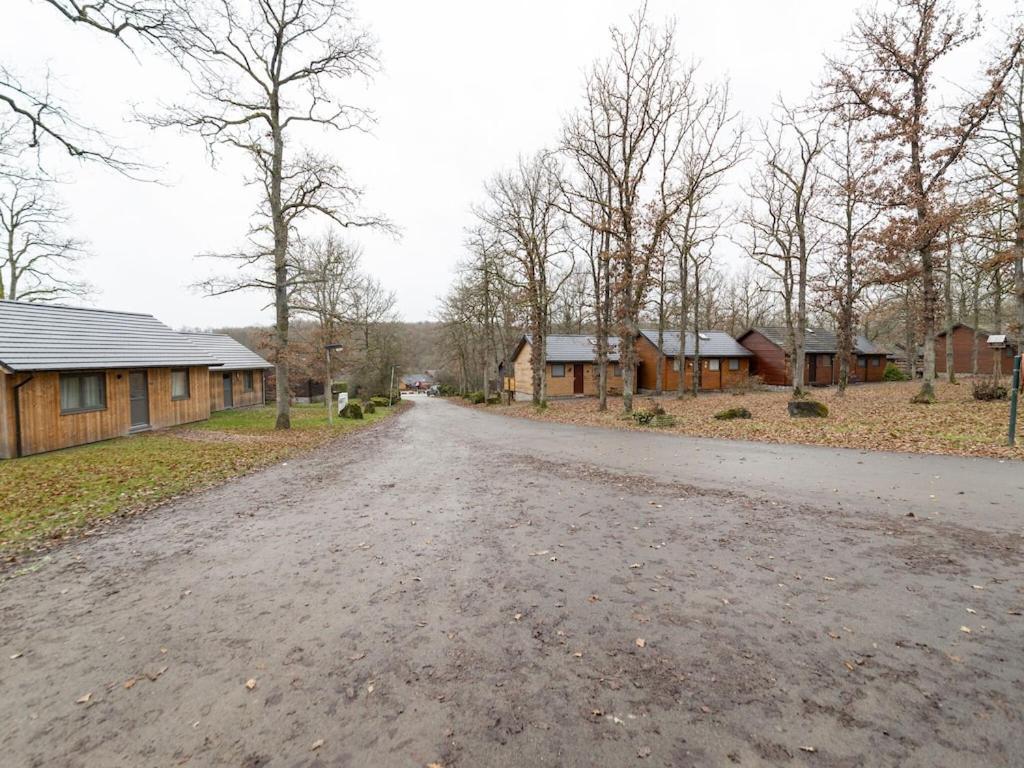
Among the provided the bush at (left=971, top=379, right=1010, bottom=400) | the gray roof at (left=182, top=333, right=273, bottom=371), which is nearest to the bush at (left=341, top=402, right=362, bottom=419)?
the gray roof at (left=182, top=333, right=273, bottom=371)

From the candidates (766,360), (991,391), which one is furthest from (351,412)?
(766,360)

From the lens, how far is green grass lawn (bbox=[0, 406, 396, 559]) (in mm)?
6680

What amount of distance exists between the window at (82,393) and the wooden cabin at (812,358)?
36.3 m

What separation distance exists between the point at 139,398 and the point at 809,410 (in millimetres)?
23185

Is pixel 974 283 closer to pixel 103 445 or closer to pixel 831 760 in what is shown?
pixel 831 760

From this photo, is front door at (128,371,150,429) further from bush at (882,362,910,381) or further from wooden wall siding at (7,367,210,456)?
bush at (882,362,910,381)

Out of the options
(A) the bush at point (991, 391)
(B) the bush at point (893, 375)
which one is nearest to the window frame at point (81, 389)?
(A) the bush at point (991, 391)

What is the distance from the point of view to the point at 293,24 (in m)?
16.5

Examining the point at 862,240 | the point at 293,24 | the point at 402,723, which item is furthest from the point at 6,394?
the point at 862,240

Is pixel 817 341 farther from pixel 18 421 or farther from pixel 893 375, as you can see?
pixel 18 421

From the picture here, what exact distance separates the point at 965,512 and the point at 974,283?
25.9m

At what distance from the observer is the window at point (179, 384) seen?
64.2ft

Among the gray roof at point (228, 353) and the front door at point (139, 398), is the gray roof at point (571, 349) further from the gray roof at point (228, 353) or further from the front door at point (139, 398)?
the front door at point (139, 398)

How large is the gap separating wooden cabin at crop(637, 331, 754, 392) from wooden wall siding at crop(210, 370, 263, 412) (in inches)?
1013
